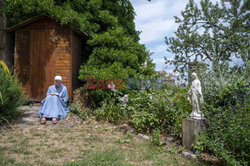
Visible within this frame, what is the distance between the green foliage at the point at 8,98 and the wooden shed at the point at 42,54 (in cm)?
155

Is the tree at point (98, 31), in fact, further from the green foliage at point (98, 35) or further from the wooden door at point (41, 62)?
the wooden door at point (41, 62)

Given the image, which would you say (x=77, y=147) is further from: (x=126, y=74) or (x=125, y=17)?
(x=125, y=17)

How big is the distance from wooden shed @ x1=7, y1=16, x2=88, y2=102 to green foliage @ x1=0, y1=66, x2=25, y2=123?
155 cm

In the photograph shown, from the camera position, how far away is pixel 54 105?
5.96 m

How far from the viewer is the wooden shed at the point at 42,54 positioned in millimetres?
7250

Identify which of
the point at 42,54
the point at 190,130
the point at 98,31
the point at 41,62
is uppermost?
the point at 98,31

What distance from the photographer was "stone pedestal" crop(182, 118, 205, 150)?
383 cm

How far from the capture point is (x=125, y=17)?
926 centimetres

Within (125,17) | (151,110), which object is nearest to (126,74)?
(151,110)

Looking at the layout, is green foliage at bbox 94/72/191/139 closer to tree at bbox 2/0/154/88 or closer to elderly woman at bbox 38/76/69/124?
tree at bbox 2/0/154/88

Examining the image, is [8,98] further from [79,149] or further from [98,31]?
[98,31]

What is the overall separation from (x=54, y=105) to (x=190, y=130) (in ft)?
13.5

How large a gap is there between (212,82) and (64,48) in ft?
17.4

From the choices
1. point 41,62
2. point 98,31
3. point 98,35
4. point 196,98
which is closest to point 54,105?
point 41,62
